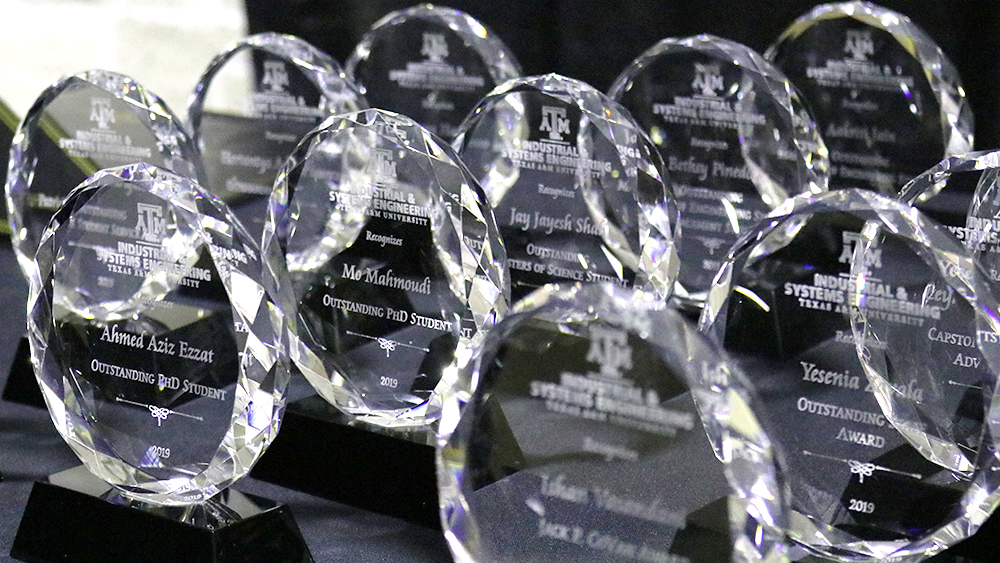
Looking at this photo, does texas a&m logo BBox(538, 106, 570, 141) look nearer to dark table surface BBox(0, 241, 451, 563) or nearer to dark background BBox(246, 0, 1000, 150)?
dark table surface BBox(0, 241, 451, 563)

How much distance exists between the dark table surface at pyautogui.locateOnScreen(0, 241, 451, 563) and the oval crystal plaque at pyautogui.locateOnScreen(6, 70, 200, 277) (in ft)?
0.75

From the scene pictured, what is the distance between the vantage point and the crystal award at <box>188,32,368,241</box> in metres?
1.65

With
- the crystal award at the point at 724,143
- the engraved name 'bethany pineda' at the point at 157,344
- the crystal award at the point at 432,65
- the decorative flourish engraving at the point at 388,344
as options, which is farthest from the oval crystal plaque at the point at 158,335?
the crystal award at the point at 432,65

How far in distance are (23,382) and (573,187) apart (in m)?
0.69

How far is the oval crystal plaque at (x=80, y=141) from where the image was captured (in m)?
1.49

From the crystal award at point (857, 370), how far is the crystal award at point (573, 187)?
323 millimetres

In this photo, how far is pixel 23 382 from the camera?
147cm

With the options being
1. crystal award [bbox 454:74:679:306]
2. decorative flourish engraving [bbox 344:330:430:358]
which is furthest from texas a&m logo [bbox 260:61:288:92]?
Answer: decorative flourish engraving [bbox 344:330:430:358]

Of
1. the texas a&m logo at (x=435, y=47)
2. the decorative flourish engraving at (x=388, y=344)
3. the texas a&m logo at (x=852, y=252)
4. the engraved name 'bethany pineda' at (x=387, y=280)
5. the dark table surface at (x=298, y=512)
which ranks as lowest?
the dark table surface at (x=298, y=512)

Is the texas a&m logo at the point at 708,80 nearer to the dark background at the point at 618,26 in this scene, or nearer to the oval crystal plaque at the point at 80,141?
the oval crystal plaque at the point at 80,141

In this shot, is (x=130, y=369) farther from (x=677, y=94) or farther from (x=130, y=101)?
(x=677, y=94)

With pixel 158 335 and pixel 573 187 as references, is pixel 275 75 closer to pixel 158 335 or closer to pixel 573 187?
pixel 573 187

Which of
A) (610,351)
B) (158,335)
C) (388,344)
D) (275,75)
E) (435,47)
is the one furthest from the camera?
(435,47)

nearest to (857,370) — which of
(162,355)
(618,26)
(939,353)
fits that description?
(939,353)
